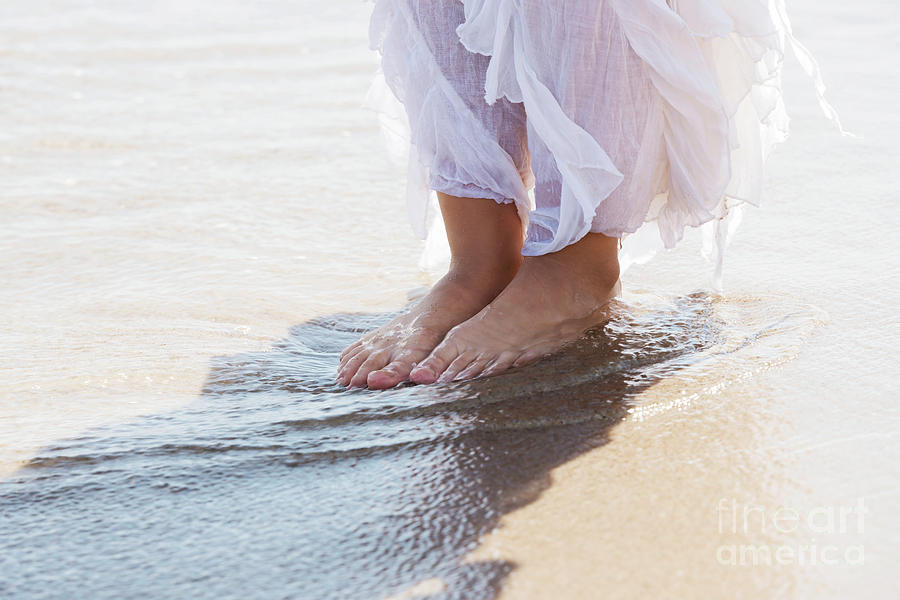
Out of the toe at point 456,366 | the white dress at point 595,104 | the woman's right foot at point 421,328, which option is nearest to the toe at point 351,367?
the woman's right foot at point 421,328

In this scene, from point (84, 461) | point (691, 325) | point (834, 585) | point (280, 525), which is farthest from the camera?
point (691, 325)

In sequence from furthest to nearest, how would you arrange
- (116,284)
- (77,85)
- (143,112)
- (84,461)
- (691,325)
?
(77,85), (143,112), (116,284), (691,325), (84,461)

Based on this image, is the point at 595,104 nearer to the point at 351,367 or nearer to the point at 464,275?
the point at 464,275

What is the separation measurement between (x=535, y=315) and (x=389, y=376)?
0.25m

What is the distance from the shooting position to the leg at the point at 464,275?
5.49 ft

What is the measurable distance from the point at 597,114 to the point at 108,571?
37.4 inches

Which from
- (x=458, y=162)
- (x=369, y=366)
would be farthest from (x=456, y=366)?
(x=458, y=162)

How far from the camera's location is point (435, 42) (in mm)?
1713

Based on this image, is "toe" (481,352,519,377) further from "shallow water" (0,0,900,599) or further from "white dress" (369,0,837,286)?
"white dress" (369,0,837,286)

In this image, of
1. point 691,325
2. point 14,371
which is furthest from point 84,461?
point 691,325

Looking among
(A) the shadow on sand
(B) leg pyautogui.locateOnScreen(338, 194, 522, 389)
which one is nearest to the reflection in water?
(A) the shadow on sand

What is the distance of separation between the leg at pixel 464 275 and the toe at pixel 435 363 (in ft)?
0.19

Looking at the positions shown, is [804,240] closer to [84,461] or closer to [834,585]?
[834,585]

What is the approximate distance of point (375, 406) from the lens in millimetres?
1423
